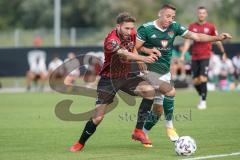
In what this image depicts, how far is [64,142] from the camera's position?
1166 centimetres

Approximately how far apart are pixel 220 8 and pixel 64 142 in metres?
44.4

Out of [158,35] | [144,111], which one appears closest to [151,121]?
[144,111]

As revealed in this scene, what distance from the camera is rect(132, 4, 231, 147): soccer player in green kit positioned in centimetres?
1141

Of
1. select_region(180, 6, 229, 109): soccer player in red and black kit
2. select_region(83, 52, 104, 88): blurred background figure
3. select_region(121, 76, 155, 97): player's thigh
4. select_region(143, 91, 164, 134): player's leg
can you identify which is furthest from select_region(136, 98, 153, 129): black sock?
select_region(83, 52, 104, 88): blurred background figure

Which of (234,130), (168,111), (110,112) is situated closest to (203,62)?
(110,112)

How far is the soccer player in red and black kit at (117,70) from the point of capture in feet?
34.2

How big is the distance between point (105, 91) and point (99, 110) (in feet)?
1.02

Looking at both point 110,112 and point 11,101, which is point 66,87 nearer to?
point 11,101

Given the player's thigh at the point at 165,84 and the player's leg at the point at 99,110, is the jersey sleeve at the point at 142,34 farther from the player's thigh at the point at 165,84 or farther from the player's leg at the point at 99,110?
the player's leg at the point at 99,110

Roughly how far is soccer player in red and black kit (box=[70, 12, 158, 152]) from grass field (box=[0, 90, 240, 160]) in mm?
462

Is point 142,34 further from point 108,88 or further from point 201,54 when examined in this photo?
point 201,54

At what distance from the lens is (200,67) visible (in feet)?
63.1

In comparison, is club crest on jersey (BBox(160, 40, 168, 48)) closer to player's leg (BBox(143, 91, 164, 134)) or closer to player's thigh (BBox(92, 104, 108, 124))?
player's leg (BBox(143, 91, 164, 134))

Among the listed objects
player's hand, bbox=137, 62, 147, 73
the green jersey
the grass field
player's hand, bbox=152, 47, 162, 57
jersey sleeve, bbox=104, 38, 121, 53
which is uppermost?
the green jersey
